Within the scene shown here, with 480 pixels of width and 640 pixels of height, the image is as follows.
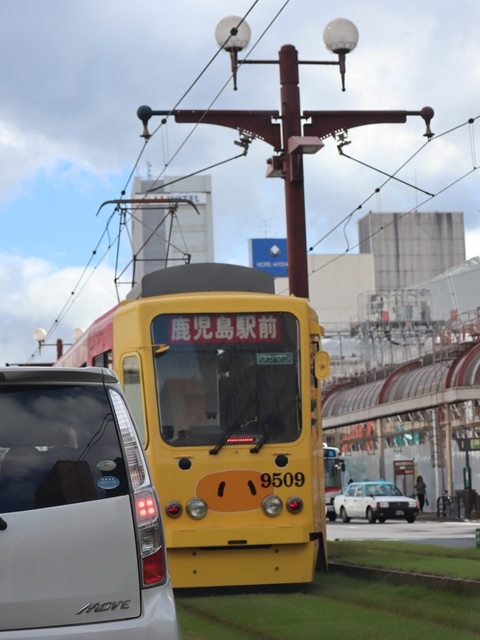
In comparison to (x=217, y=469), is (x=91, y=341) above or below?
above

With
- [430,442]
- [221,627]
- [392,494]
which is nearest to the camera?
[221,627]

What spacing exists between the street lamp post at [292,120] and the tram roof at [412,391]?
81.7 ft

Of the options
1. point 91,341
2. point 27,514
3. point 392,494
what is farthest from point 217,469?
point 392,494

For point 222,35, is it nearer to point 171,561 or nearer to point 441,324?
point 171,561

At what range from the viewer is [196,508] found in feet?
44.4

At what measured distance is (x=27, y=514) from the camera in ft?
16.8

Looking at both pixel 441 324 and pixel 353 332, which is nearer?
pixel 441 324

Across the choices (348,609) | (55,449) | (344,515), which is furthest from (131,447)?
(344,515)

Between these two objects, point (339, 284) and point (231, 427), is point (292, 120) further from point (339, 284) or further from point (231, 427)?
point (339, 284)

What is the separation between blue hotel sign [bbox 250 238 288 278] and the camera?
118 metres

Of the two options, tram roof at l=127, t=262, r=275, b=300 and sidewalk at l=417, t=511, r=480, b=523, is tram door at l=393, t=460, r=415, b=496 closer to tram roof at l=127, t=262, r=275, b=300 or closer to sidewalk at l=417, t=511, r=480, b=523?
sidewalk at l=417, t=511, r=480, b=523

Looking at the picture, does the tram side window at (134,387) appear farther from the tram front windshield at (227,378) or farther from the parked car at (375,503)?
the parked car at (375,503)

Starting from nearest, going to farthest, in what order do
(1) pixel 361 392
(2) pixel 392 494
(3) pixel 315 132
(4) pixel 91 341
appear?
1. (4) pixel 91 341
2. (3) pixel 315 132
3. (2) pixel 392 494
4. (1) pixel 361 392

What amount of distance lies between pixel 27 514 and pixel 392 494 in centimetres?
4168
